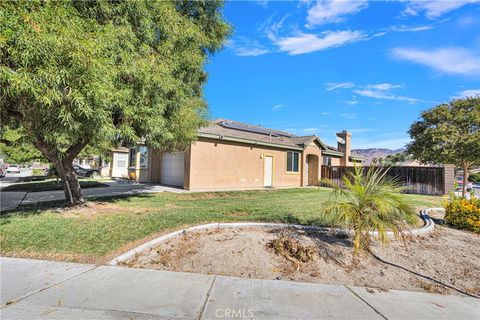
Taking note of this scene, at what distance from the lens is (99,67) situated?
18.2 feet

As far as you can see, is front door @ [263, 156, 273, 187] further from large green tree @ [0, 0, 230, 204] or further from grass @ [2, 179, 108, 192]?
grass @ [2, 179, 108, 192]

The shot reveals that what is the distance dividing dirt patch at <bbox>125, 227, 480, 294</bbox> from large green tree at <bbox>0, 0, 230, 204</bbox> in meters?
3.42

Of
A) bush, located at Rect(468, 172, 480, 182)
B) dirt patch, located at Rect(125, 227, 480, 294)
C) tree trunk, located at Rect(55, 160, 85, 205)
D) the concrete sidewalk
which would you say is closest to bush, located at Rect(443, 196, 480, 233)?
dirt patch, located at Rect(125, 227, 480, 294)

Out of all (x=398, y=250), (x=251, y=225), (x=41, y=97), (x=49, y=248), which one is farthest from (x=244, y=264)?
(x=41, y=97)

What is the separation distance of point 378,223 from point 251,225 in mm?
2820

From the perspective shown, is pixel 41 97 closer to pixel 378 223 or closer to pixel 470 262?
pixel 378 223

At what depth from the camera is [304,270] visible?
15.1ft

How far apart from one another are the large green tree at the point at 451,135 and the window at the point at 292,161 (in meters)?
7.81

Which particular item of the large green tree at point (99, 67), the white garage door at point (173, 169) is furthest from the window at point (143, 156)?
the large green tree at point (99, 67)

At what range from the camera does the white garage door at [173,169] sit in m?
17.4

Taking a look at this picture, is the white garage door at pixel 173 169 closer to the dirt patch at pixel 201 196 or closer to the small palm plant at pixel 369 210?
the dirt patch at pixel 201 196

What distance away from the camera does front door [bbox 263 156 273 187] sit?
19458 millimetres

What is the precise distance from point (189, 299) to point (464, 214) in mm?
8160

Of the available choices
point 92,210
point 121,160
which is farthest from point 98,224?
point 121,160
